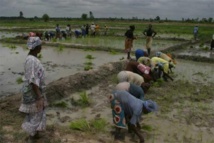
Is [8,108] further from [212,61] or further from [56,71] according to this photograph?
[212,61]

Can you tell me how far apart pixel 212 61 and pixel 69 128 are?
9.03 m

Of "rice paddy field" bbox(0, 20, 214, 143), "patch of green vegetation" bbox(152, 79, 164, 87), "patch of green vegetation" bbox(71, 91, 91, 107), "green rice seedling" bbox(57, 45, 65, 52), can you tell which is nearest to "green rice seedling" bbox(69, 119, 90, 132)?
"rice paddy field" bbox(0, 20, 214, 143)

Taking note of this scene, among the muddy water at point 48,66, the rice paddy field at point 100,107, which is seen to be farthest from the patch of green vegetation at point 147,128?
the muddy water at point 48,66

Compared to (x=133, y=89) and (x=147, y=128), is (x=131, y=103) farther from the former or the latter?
(x=147, y=128)

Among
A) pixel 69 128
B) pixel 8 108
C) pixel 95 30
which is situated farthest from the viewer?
pixel 95 30

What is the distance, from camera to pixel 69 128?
469 centimetres

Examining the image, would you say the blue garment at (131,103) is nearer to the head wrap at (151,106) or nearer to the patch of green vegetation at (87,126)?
the head wrap at (151,106)

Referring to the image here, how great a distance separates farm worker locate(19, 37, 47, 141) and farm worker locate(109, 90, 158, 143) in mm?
1079

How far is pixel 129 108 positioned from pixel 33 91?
1.41 meters

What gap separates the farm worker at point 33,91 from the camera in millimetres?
3708

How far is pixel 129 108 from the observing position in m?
4.24

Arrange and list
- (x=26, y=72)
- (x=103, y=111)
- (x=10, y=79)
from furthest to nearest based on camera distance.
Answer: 1. (x=10, y=79)
2. (x=103, y=111)
3. (x=26, y=72)

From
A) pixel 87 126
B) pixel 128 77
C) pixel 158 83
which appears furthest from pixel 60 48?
pixel 87 126

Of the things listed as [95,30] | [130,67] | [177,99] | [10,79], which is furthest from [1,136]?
[95,30]
